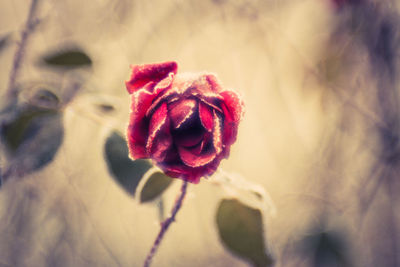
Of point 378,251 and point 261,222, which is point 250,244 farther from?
point 378,251

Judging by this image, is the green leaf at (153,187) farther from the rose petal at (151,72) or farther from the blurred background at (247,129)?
the blurred background at (247,129)

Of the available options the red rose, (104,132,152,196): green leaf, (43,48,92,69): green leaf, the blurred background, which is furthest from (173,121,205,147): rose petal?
the blurred background

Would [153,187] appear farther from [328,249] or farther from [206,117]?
[328,249]

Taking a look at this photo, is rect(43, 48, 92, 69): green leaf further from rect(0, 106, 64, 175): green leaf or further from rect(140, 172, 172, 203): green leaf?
rect(140, 172, 172, 203): green leaf

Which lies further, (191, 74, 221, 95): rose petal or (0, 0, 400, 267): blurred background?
(0, 0, 400, 267): blurred background

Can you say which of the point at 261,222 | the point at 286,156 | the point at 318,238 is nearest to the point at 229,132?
the point at 261,222
